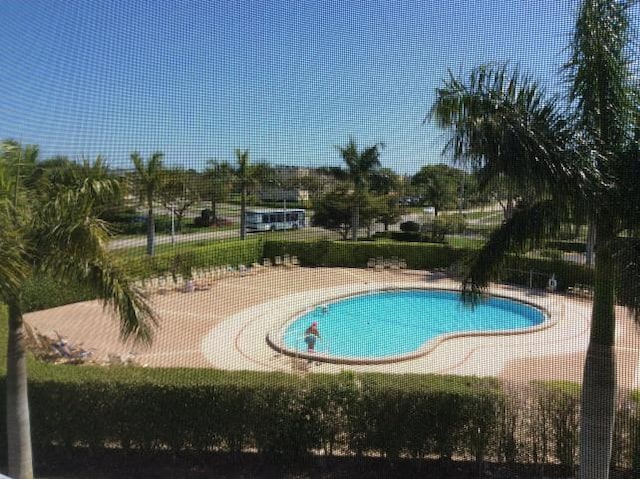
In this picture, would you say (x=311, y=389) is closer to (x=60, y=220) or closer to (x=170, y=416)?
(x=170, y=416)

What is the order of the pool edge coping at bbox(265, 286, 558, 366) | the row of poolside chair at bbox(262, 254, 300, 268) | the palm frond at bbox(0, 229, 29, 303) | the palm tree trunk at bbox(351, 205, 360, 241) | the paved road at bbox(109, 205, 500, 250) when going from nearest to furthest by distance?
1. the palm frond at bbox(0, 229, 29, 303)
2. the paved road at bbox(109, 205, 500, 250)
3. the pool edge coping at bbox(265, 286, 558, 366)
4. the palm tree trunk at bbox(351, 205, 360, 241)
5. the row of poolside chair at bbox(262, 254, 300, 268)

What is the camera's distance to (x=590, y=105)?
126 cm

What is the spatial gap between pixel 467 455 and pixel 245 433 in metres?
0.89

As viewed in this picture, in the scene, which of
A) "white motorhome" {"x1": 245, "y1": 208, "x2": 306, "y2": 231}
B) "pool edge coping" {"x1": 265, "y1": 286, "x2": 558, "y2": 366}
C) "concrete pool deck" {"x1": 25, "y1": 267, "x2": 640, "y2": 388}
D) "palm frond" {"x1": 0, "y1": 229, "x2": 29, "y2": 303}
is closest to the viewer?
"palm frond" {"x1": 0, "y1": 229, "x2": 29, "y2": 303}

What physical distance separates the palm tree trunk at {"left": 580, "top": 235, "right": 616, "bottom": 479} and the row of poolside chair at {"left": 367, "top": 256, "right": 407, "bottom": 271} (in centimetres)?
468

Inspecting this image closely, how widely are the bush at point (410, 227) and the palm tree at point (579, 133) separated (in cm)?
484

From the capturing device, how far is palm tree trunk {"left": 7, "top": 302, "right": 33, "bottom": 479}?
1346 millimetres

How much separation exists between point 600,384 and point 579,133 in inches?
30.2

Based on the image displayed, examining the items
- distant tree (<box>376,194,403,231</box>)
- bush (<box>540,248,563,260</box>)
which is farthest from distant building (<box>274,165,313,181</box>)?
distant tree (<box>376,194,403,231</box>)

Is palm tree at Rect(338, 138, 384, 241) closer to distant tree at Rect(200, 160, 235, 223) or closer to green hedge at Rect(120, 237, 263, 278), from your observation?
distant tree at Rect(200, 160, 235, 223)

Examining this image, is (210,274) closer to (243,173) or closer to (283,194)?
(283,194)

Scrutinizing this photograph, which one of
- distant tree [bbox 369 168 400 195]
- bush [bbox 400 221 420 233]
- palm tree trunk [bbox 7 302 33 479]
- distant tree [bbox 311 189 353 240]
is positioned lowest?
palm tree trunk [bbox 7 302 33 479]

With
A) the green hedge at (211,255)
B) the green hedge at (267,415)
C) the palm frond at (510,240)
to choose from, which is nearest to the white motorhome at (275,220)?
the green hedge at (211,255)

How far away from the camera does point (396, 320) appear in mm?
4578
